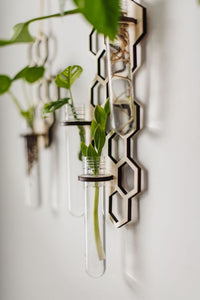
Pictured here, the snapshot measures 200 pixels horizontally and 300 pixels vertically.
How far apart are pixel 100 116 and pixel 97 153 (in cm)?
9

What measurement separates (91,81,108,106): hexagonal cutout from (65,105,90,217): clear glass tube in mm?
39

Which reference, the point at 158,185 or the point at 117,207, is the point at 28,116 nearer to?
the point at 117,207

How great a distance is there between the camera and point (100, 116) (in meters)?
0.98

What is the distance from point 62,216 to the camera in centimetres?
130

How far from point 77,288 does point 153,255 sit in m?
0.40

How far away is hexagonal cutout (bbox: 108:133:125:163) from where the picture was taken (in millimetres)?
996

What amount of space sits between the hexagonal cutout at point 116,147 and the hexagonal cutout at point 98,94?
0.11 m

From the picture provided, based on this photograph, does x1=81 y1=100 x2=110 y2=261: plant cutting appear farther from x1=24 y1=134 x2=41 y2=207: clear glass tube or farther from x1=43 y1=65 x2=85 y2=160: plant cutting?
x1=24 y1=134 x2=41 y2=207: clear glass tube

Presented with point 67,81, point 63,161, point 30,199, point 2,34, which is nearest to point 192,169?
point 67,81

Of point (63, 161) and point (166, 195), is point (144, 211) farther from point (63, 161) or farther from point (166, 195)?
point (63, 161)

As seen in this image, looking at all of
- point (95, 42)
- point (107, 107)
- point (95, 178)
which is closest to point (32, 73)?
point (95, 42)

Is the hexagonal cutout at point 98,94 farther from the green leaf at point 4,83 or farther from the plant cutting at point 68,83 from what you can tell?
the green leaf at point 4,83

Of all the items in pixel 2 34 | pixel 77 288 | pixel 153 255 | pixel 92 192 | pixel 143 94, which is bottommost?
pixel 77 288

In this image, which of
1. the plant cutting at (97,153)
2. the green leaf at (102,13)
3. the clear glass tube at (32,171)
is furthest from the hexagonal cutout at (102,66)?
the green leaf at (102,13)
